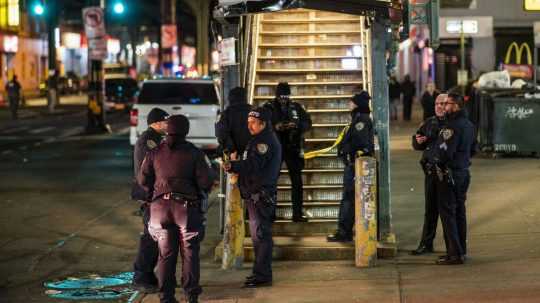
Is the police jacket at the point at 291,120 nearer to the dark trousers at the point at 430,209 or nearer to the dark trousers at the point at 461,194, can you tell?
the dark trousers at the point at 430,209

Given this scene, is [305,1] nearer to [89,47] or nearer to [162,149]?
[162,149]

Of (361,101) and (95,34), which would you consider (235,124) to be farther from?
(95,34)

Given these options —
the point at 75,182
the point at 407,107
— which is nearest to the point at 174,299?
the point at 75,182

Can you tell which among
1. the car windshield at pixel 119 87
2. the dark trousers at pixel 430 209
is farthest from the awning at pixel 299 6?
the car windshield at pixel 119 87

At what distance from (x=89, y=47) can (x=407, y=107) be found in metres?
11.1

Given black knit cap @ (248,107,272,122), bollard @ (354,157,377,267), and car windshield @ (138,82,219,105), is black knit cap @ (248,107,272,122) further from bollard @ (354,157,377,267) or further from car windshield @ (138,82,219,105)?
car windshield @ (138,82,219,105)

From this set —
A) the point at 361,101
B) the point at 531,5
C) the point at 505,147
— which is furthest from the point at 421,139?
the point at 505,147

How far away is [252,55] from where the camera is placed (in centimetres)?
1648

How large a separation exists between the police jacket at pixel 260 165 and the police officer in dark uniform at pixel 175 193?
3.78ft

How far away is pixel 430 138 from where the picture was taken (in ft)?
36.2

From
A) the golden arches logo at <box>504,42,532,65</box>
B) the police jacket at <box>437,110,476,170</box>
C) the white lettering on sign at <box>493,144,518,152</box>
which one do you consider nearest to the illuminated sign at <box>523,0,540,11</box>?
the white lettering on sign at <box>493,144,518,152</box>

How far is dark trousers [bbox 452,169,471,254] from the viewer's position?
1090 centimetres

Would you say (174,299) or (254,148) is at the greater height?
(254,148)

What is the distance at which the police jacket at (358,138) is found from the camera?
466 inches
